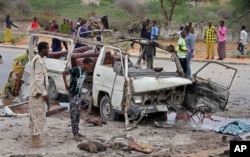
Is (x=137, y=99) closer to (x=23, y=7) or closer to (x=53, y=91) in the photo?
(x=53, y=91)

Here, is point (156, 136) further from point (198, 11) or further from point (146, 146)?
point (198, 11)

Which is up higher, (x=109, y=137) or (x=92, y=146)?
(x=92, y=146)

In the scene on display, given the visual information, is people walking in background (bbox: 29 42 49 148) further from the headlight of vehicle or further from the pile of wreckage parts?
the headlight of vehicle

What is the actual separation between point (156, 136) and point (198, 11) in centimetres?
4521

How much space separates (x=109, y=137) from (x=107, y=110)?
176 centimetres

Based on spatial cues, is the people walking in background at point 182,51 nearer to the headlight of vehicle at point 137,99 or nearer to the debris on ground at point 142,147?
the headlight of vehicle at point 137,99

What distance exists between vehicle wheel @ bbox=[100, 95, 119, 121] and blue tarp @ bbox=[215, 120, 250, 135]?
2.18 meters

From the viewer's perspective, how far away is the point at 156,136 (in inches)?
422

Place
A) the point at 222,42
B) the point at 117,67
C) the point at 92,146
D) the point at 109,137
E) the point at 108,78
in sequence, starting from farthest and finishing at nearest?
the point at 222,42, the point at 108,78, the point at 117,67, the point at 109,137, the point at 92,146

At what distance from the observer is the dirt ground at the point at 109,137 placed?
30.7 ft

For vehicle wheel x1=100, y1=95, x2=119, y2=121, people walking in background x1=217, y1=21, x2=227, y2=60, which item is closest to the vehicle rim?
vehicle wheel x1=100, y1=95, x2=119, y2=121

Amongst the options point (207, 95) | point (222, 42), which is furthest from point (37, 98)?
point (222, 42)

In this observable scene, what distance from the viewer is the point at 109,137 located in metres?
10.5

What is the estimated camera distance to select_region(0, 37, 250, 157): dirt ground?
30.7 feet
